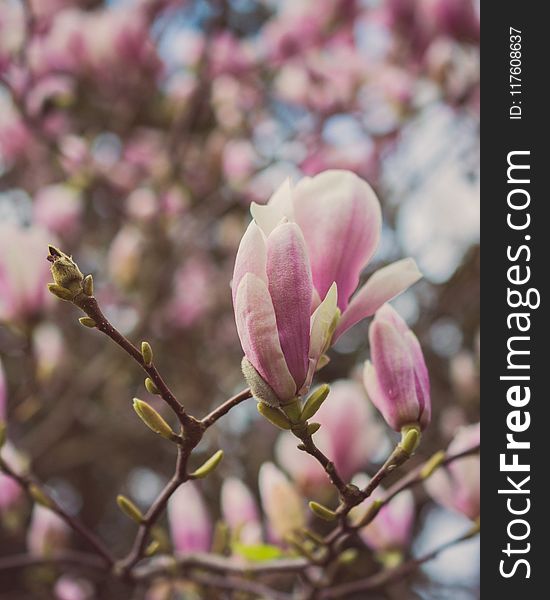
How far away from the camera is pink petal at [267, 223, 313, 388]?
1.45 feet

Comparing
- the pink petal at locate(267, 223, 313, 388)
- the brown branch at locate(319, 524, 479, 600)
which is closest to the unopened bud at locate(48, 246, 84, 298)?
the pink petal at locate(267, 223, 313, 388)

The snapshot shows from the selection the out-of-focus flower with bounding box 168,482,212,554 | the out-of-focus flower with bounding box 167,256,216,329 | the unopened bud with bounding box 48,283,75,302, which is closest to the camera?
the unopened bud with bounding box 48,283,75,302

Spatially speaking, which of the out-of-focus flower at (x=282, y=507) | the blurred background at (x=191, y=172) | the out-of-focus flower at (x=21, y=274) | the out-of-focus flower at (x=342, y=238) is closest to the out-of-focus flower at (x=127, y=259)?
the blurred background at (x=191, y=172)

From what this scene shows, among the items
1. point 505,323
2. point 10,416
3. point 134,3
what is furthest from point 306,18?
point 505,323

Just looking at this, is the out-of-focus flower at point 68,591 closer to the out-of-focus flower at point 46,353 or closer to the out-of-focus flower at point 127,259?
the out-of-focus flower at point 46,353

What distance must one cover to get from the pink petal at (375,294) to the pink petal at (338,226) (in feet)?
0.03

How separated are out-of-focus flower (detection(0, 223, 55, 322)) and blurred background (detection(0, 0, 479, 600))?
17.0 inches

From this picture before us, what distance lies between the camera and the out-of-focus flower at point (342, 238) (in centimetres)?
50

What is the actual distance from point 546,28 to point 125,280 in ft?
3.39

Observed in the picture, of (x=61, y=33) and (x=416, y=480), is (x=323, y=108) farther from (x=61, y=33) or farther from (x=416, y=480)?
(x=416, y=480)

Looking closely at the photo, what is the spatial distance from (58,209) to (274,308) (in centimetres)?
138

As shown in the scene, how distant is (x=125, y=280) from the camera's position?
5.11ft

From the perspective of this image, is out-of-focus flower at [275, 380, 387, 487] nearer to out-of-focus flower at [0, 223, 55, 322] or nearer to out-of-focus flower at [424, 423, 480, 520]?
out-of-focus flower at [424, 423, 480, 520]

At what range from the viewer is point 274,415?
1.52 feet
